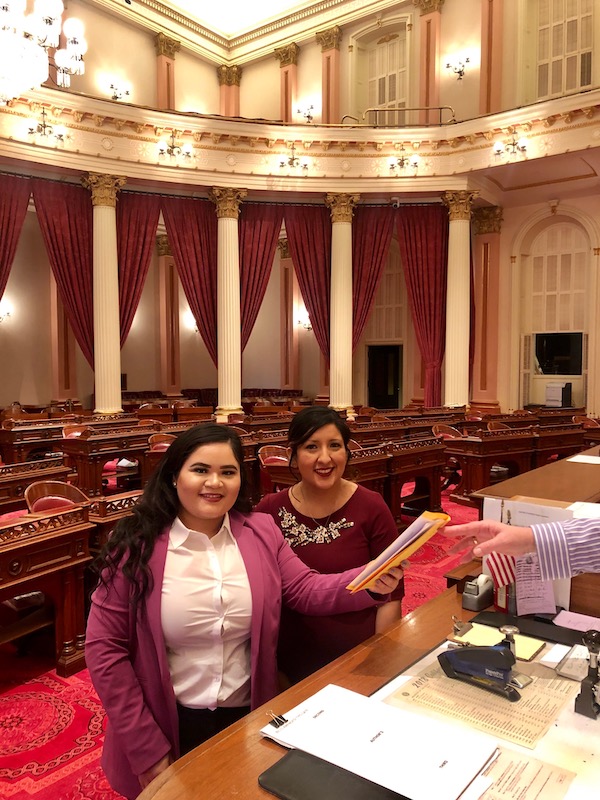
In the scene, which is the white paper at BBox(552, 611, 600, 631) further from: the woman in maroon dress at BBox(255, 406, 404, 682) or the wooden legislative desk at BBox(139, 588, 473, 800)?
the woman in maroon dress at BBox(255, 406, 404, 682)

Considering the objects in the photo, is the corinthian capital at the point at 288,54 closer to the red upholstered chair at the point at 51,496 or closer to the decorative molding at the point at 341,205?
the decorative molding at the point at 341,205

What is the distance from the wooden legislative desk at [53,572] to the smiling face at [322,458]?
1.66m

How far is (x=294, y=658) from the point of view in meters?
2.06

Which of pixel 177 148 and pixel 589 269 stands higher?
pixel 177 148

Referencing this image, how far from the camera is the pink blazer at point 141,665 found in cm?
154

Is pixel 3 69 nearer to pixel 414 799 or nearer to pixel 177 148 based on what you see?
pixel 177 148

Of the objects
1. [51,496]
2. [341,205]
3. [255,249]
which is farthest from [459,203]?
[51,496]

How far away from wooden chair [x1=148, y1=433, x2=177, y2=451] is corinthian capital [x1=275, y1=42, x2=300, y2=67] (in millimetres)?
10365

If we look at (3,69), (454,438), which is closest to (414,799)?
(454,438)

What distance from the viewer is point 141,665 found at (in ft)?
5.22

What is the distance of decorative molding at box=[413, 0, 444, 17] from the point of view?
11703mm

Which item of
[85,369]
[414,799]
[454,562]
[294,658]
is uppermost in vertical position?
[85,369]

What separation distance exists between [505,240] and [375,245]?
294 centimetres

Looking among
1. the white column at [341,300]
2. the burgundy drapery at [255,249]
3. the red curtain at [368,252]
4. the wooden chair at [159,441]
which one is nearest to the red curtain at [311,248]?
the white column at [341,300]
